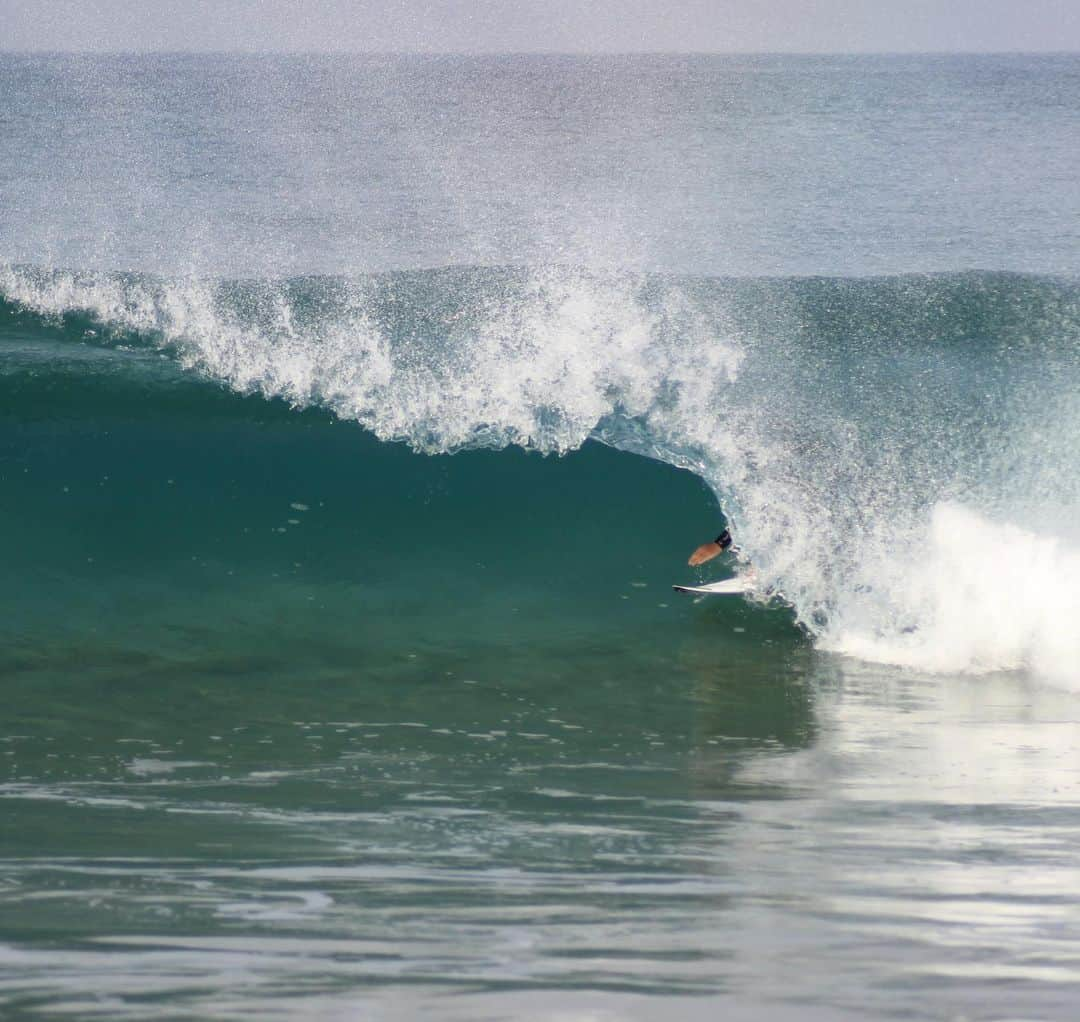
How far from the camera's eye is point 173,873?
3.45m

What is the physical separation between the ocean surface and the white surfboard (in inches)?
3.4

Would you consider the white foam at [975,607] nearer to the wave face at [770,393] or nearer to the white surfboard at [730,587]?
the wave face at [770,393]

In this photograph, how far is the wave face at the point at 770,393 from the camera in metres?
6.96

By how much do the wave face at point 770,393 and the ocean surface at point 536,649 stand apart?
41mm

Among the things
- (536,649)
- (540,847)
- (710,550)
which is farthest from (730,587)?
(540,847)

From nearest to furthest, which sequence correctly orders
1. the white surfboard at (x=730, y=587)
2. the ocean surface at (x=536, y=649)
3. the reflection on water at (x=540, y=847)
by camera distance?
the reflection on water at (x=540, y=847)
the ocean surface at (x=536, y=649)
the white surfboard at (x=730, y=587)

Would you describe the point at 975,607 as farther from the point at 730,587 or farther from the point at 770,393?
the point at 770,393

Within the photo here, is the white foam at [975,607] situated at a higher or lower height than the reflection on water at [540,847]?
higher

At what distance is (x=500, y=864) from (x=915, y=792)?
146cm

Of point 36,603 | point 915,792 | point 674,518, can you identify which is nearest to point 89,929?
point 915,792

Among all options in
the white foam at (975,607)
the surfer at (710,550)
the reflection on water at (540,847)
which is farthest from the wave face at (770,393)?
the reflection on water at (540,847)

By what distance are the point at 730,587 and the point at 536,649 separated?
3.84 ft

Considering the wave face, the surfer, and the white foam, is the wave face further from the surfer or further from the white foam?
the surfer

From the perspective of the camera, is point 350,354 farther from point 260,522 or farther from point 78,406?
point 260,522
